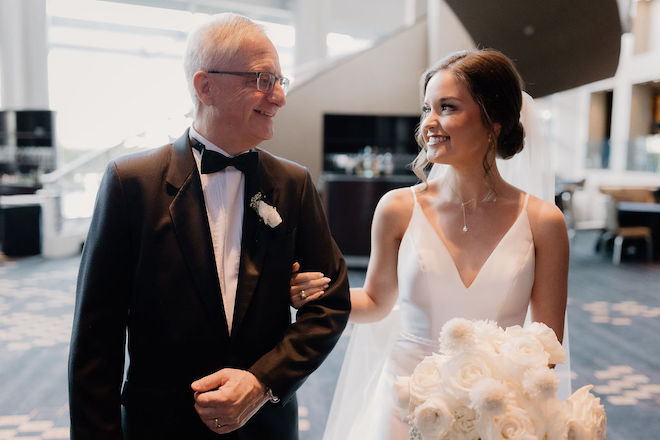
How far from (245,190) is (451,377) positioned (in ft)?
2.45

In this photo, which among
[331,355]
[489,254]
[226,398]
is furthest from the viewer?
[331,355]

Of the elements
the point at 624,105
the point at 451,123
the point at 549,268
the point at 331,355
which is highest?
the point at 624,105

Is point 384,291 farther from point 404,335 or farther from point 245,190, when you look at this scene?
point 245,190

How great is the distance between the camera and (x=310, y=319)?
1.36 m

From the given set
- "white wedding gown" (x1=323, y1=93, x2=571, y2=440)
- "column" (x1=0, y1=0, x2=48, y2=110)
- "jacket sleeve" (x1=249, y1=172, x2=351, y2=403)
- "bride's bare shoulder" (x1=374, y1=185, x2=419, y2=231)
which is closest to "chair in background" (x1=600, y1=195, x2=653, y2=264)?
"white wedding gown" (x1=323, y1=93, x2=571, y2=440)

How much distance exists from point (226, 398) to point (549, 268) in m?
1.03

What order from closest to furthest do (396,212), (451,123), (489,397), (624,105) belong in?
(489,397) < (451,123) < (396,212) < (624,105)

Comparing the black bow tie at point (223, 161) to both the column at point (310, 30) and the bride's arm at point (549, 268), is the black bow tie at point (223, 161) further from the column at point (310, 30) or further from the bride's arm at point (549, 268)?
the column at point (310, 30)

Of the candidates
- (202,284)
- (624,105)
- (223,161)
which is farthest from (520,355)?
(624,105)

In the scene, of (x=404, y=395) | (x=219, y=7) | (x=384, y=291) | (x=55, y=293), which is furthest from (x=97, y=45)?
(x=404, y=395)

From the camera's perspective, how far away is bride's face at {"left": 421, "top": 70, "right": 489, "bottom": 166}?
157cm

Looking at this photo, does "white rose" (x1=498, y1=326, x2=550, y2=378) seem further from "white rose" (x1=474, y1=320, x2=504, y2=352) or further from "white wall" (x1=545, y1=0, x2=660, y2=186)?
"white wall" (x1=545, y1=0, x2=660, y2=186)

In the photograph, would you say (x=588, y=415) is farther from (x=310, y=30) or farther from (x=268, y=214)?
(x=310, y=30)

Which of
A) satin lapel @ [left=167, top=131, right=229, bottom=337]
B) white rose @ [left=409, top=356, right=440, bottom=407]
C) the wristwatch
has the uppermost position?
satin lapel @ [left=167, top=131, right=229, bottom=337]
